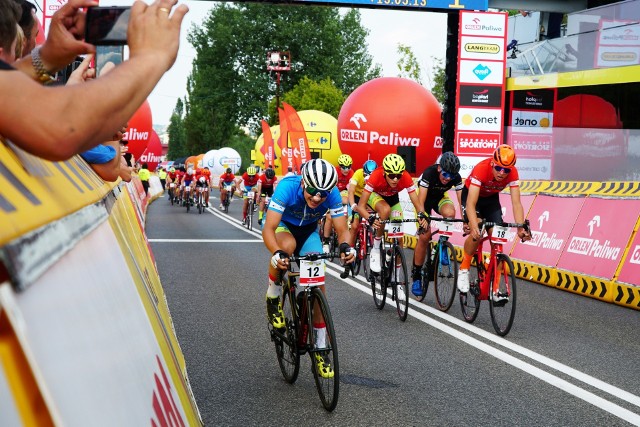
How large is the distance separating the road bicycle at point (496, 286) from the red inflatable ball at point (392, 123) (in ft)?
50.7

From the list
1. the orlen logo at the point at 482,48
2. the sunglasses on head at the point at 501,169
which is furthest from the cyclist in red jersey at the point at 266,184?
the sunglasses on head at the point at 501,169

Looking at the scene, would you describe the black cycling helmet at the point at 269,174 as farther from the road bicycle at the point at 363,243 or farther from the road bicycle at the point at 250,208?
the road bicycle at the point at 363,243

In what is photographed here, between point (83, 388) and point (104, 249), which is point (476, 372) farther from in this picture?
point (83, 388)

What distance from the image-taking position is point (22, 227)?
128cm

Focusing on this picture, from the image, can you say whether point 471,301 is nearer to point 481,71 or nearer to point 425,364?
point 425,364

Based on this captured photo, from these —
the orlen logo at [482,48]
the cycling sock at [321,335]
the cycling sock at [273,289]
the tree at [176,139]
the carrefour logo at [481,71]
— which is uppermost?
the orlen logo at [482,48]

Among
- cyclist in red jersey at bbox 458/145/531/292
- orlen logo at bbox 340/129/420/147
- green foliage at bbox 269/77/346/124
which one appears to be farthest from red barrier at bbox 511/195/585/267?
green foliage at bbox 269/77/346/124

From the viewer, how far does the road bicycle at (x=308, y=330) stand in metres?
5.46

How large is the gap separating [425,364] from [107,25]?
5273 millimetres

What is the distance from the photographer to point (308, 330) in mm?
5809

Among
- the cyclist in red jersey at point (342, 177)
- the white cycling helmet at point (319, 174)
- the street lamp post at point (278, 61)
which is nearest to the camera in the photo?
the white cycling helmet at point (319, 174)

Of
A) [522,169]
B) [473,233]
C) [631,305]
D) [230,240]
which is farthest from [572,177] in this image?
[473,233]

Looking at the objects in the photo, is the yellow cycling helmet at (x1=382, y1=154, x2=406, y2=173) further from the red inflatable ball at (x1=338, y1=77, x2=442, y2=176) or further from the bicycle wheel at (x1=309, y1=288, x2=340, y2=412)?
the red inflatable ball at (x1=338, y1=77, x2=442, y2=176)

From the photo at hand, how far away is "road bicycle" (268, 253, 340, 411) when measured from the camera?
5.46 m
